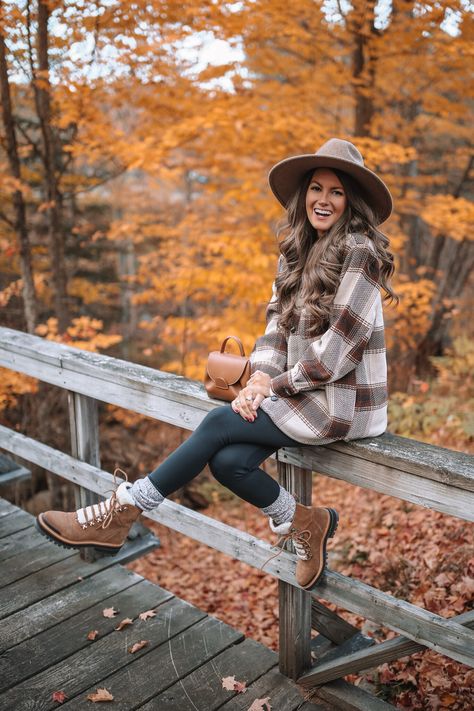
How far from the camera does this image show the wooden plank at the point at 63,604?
293 cm

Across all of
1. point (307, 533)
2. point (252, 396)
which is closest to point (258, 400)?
point (252, 396)

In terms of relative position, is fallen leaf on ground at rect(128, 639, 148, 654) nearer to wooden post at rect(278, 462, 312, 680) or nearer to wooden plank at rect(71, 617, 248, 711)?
wooden plank at rect(71, 617, 248, 711)

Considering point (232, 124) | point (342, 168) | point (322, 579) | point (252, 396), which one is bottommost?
point (322, 579)

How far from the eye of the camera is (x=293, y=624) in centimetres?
268

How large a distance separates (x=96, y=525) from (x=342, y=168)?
5.93 feet

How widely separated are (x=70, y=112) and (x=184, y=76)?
1.27 metres

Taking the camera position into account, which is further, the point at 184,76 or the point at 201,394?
the point at 184,76

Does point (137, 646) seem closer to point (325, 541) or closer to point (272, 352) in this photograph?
point (325, 541)

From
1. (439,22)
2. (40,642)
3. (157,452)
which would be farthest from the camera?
(157,452)

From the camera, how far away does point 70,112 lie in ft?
21.3

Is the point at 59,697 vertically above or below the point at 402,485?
below

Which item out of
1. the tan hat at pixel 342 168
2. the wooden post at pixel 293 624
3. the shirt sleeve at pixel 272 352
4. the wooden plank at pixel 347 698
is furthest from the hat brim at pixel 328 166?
the wooden plank at pixel 347 698

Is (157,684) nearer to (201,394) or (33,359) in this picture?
(201,394)

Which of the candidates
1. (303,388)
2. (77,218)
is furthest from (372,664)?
(77,218)
